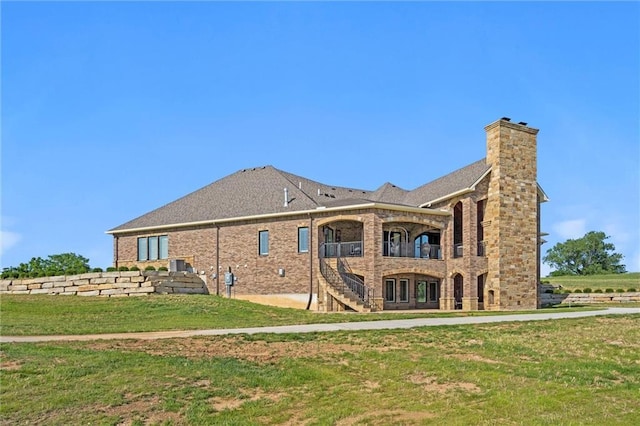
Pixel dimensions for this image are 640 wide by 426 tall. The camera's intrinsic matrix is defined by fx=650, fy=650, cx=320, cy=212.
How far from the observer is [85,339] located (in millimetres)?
18031

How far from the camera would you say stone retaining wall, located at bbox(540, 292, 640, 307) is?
42.8 meters

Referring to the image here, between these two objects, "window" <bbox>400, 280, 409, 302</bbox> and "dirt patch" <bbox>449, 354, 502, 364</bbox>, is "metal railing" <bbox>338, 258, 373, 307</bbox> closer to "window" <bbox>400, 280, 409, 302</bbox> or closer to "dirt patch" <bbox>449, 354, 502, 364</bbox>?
"window" <bbox>400, 280, 409, 302</bbox>

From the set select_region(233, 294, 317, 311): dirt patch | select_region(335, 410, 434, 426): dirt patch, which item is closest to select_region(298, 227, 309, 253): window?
select_region(233, 294, 317, 311): dirt patch

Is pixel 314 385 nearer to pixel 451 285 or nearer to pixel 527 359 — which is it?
pixel 527 359

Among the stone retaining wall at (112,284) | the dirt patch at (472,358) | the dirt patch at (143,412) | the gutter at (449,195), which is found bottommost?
the dirt patch at (143,412)

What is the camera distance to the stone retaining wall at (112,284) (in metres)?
34.4

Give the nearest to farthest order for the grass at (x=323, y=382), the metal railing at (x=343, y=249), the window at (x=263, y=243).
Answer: the grass at (x=323, y=382) → the metal railing at (x=343, y=249) → the window at (x=263, y=243)

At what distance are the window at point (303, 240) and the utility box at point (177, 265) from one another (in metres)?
8.47

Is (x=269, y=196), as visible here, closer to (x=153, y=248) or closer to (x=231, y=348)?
(x=153, y=248)

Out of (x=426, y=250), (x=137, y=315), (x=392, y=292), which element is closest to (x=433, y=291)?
(x=426, y=250)

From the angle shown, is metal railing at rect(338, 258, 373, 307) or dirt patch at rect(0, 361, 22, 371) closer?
dirt patch at rect(0, 361, 22, 371)

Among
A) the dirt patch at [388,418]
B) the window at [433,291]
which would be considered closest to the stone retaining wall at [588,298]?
the window at [433,291]

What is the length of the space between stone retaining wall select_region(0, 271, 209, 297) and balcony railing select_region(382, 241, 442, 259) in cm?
1135

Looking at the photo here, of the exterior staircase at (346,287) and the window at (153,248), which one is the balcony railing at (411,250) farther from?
the window at (153,248)
